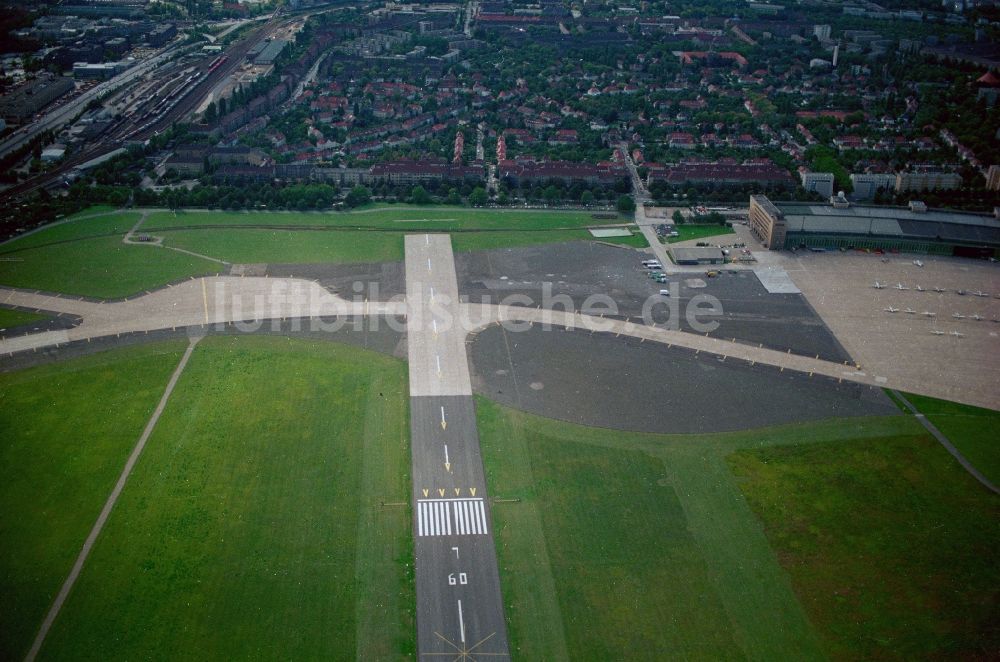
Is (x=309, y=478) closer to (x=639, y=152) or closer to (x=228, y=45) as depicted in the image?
(x=639, y=152)

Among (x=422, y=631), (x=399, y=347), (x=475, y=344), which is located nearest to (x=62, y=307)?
(x=399, y=347)

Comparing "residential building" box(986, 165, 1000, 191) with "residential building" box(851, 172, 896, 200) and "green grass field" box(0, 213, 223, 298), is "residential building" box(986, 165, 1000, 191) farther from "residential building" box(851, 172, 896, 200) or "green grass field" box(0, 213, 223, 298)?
"green grass field" box(0, 213, 223, 298)

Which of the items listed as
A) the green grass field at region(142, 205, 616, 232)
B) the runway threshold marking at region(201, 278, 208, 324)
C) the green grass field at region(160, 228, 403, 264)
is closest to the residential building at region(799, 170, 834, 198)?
the green grass field at region(142, 205, 616, 232)

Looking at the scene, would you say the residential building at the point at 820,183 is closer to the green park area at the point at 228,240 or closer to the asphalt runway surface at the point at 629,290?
the green park area at the point at 228,240

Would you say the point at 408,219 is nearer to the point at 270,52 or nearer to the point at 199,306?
the point at 199,306

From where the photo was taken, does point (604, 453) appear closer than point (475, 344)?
Yes

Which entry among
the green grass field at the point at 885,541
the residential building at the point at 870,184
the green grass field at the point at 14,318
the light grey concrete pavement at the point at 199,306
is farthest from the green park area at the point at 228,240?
the green grass field at the point at 885,541

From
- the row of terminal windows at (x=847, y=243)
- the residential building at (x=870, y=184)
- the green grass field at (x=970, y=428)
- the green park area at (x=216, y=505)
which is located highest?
the residential building at (x=870, y=184)
